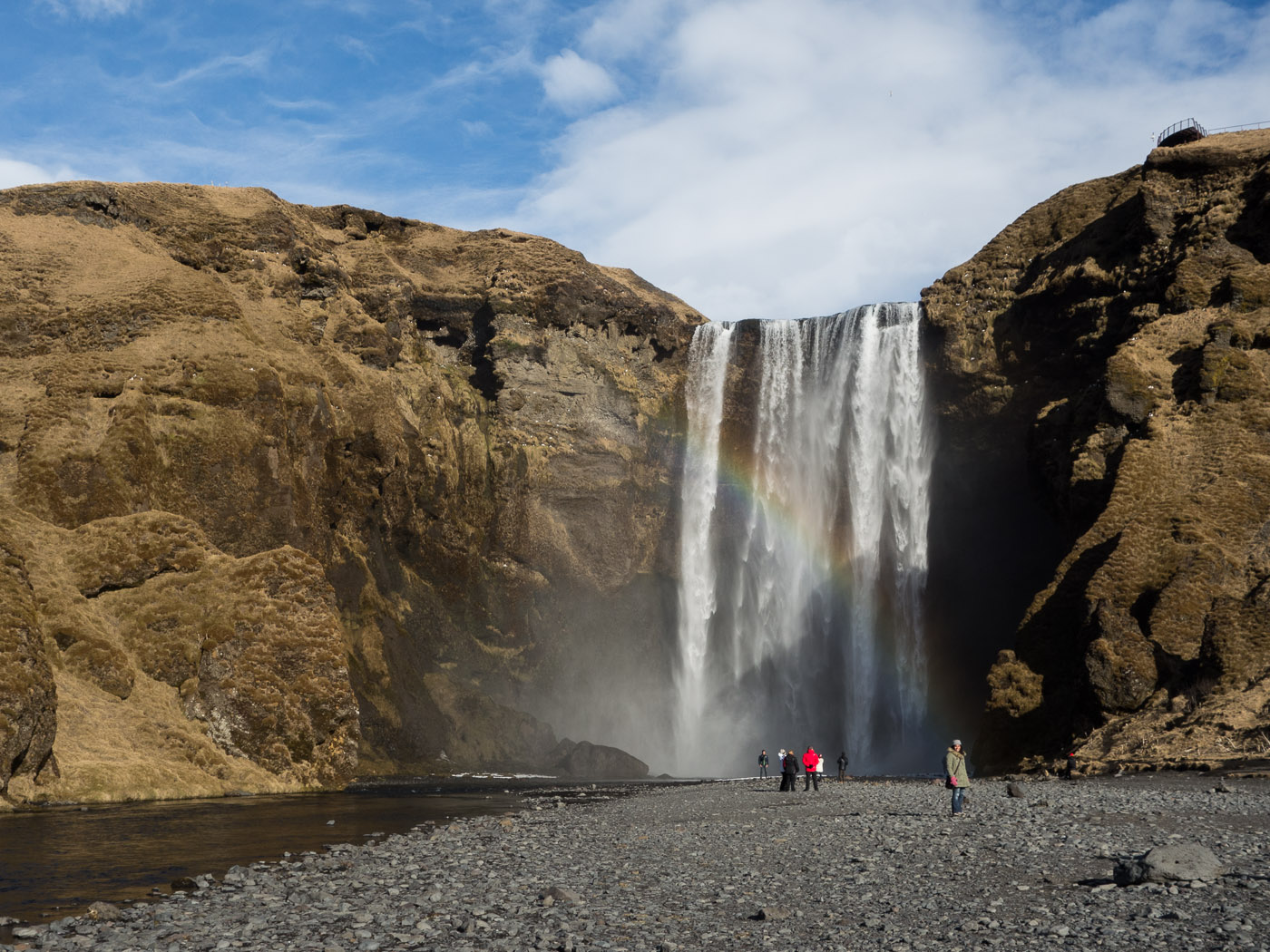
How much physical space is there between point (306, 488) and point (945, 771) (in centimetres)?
3538

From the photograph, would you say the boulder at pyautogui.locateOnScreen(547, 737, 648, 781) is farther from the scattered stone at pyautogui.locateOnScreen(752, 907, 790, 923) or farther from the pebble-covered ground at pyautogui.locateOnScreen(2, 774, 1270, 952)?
the scattered stone at pyautogui.locateOnScreen(752, 907, 790, 923)

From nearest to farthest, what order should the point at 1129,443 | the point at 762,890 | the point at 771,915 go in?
1. the point at 771,915
2. the point at 762,890
3. the point at 1129,443

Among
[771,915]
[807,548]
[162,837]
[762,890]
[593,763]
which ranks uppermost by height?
[807,548]

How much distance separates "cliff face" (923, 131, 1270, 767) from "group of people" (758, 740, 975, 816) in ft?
16.7

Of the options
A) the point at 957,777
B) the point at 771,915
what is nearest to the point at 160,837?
the point at 771,915

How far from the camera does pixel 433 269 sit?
A: 81688mm

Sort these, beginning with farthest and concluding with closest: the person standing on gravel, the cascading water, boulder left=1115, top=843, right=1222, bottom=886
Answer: the cascading water < the person standing on gravel < boulder left=1115, top=843, right=1222, bottom=886

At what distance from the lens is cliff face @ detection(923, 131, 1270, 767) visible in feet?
129

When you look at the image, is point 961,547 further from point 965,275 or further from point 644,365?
point 644,365

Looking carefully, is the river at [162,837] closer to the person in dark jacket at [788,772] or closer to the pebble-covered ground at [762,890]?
the pebble-covered ground at [762,890]

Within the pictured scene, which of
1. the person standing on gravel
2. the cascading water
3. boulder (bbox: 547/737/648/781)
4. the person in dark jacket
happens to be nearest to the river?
the person in dark jacket

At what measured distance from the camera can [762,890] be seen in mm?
15250

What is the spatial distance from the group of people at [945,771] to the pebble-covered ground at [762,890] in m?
0.88

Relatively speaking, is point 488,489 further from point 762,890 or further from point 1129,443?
point 762,890
